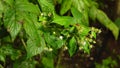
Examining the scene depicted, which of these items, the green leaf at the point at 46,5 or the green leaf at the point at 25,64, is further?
the green leaf at the point at 25,64

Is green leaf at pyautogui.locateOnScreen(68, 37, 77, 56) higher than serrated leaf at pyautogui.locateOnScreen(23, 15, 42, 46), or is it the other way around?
serrated leaf at pyautogui.locateOnScreen(23, 15, 42, 46)

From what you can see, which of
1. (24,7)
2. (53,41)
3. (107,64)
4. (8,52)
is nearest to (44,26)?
(53,41)

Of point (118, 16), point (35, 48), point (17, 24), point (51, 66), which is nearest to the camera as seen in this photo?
point (17, 24)

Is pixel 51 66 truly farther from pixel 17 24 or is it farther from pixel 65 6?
pixel 17 24

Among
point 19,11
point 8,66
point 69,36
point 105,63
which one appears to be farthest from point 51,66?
point 105,63

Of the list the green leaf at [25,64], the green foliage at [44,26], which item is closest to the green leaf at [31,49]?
the green foliage at [44,26]

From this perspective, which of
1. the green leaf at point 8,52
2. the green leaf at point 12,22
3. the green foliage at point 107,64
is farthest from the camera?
the green foliage at point 107,64

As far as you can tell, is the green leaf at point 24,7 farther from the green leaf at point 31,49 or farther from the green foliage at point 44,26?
the green leaf at point 31,49

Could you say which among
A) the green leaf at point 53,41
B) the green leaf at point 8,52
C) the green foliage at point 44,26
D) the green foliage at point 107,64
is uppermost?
the green foliage at point 44,26

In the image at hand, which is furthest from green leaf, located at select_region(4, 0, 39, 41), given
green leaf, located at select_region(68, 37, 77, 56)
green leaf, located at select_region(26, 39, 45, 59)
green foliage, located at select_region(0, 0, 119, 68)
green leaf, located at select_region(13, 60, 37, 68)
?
green leaf, located at select_region(13, 60, 37, 68)

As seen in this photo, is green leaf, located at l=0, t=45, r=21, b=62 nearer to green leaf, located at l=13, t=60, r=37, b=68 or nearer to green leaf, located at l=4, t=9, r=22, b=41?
green leaf, located at l=13, t=60, r=37, b=68

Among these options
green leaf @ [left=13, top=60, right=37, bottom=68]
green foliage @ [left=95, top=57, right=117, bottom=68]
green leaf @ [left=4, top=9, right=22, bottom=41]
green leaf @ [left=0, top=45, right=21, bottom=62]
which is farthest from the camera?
green foliage @ [left=95, top=57, right=117, bottom=68]
